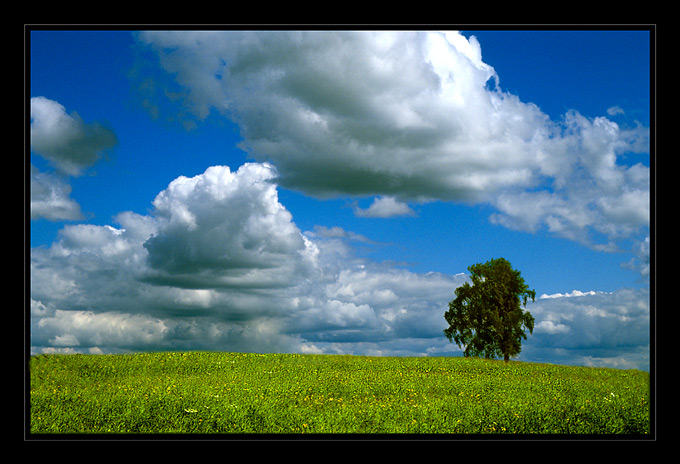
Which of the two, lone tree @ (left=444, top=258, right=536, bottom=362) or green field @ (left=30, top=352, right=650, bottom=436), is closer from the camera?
green field @ (left=30, top=352, right=650, bottom=436)

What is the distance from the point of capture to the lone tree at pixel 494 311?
85.1 feet

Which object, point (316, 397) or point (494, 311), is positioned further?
point (494, 311)

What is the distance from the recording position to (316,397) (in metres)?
14.3

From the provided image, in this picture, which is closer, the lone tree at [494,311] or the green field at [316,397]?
the green field at [316,397]

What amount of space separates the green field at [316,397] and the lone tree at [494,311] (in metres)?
4.27

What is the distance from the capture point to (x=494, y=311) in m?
26.0

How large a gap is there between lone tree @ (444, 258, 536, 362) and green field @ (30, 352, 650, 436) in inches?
168

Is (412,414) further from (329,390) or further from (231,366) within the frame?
(231,366)

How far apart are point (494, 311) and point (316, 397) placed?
47.0 ft

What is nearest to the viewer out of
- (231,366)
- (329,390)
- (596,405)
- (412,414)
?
(412,414)

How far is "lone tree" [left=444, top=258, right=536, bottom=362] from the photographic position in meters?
25.9
